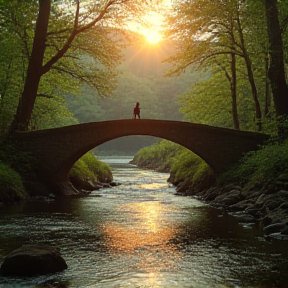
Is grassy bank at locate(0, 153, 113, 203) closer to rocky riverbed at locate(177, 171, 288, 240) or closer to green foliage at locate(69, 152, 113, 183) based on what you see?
green foliage at locate(69, 152, 113, 183)

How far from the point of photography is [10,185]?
18.8 meters

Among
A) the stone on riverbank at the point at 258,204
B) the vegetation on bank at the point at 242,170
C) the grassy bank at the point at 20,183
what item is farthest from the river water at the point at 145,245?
the vegetation on bank at the point at 242,170

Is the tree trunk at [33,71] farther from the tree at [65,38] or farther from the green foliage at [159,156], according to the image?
the green foliage at [159,156]

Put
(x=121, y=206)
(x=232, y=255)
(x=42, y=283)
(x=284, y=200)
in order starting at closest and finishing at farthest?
(x=42, y=283)
(x=232, y=255)
(x=284, y=200)
(x=121, y=206)

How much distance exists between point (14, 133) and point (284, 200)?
1365cm

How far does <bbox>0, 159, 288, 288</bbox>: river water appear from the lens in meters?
7.86

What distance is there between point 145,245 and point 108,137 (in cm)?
1174

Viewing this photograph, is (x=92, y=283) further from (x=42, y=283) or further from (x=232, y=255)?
(x=232, y=255)

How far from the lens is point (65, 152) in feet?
71.7

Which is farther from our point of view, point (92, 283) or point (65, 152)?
point (65, 152)

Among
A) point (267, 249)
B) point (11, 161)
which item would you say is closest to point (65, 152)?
point (11, 161)

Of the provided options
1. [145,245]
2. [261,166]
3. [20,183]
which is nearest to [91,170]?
[20,183]

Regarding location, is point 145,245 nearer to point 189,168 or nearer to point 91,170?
point 189,168

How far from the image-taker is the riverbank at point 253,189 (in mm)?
13134
